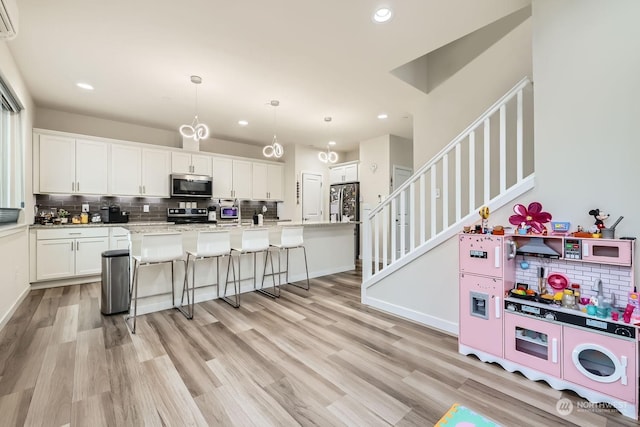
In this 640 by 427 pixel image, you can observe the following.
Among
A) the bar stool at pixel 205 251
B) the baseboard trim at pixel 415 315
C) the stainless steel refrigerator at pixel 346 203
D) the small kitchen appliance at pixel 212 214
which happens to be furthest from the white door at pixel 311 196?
the baseboard trim at pixel 415 315

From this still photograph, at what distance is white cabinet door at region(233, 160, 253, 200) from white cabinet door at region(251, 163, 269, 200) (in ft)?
0.34

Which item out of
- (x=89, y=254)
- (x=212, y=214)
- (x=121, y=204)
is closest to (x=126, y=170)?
(x=121, y=204)

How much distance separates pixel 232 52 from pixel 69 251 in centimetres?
403

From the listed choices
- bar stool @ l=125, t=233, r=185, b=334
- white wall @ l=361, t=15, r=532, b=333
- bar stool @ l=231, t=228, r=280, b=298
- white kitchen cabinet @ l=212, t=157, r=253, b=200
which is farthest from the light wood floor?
white kitchen cabinet @ l=212, t=157, r=253, b=200

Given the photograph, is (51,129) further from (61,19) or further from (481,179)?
(481,179)

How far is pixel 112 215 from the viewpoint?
4949mm

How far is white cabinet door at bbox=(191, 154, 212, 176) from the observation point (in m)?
5.82

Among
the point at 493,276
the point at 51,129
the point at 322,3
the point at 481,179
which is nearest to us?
the point at 493,276

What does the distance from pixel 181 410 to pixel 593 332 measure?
100 inches

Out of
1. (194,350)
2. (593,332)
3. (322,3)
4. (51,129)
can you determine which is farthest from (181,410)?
(51,129)

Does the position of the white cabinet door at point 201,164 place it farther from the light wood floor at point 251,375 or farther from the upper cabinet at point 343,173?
the light wood floor at point 251,375

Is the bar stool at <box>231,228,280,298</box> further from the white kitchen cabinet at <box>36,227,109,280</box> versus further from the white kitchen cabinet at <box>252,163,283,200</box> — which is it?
the white kitchen cabinet at <box>252,163,283,200</box>

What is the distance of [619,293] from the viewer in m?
1.80

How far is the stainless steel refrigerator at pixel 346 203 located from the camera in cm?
666
